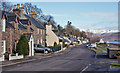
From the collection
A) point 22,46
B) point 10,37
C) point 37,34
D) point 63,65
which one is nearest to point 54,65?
point 63,65

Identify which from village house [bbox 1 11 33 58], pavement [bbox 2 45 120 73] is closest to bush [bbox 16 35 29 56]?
village house [bbox 1 11 33 58]

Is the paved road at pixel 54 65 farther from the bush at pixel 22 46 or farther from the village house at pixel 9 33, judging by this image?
the village house at pixel 9 33

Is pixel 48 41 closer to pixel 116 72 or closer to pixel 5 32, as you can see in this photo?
pixel 5 32

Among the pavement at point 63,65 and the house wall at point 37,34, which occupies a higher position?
the house wall at point 37,34

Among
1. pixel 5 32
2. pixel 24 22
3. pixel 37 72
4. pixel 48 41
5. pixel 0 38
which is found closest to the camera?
pixel 37 72

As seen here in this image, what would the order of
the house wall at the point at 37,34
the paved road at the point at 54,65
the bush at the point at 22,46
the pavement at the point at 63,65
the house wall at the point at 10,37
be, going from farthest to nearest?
1. the house wall at the point at 37,34
2. the bush at the point at 22,46
3. the house wall at the point at 10,37
4. the pavement at the point at 63,65
5. the paved road at the point at 54,65

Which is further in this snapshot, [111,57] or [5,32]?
[111,57]

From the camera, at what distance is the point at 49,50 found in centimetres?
5391

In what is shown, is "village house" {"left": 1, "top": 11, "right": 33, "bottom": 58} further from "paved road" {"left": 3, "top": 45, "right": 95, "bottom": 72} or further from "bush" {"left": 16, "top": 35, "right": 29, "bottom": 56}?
"paved road" {"left": 3, "top": 45, "right": 95, "bottom": 72}

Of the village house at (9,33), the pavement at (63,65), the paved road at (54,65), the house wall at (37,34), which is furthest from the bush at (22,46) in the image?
the house wall at (37,34)

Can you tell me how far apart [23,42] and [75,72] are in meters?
17.7

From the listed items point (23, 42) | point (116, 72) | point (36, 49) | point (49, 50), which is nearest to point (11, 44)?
point (23, 42)

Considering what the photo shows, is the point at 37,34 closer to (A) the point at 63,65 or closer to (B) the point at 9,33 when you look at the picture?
(B) the point at 9,33

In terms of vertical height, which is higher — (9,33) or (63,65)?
(9,33)
